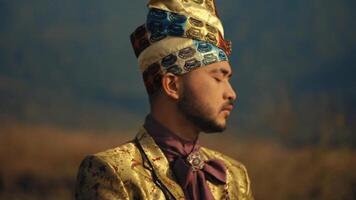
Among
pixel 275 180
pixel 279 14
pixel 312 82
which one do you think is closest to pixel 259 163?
pixel 275 180

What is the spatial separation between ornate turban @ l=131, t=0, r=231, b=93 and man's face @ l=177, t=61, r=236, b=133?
31 millimetres

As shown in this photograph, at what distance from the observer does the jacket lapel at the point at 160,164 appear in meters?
2.41

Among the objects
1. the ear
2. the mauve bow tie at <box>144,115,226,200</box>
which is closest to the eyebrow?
the ear

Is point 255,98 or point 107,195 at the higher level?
point 107,195

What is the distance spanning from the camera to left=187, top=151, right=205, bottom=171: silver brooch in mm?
2463

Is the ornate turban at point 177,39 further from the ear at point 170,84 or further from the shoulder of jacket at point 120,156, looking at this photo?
the shoulder of jacket at point 120,156

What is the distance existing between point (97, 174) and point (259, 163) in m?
2.53

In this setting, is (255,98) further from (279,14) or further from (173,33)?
(173,33)

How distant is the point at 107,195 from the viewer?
2.30m

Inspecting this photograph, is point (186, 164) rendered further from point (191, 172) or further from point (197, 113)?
point (197, 113)

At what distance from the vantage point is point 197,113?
246 cm

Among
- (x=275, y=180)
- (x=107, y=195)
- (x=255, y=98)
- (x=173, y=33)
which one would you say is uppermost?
(x=173, y=33)

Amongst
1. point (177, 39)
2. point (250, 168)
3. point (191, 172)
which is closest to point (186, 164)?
point (191, 172)

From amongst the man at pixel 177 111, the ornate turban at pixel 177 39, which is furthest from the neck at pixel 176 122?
the ornate turban at pixel 177 39
